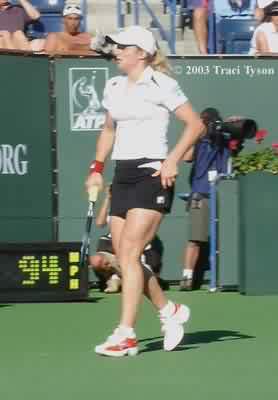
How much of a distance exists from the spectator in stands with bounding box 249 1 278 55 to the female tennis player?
212 inches

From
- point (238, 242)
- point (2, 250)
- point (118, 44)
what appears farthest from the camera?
point (238, 242)

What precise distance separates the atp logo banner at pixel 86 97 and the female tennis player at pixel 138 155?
3.93 m

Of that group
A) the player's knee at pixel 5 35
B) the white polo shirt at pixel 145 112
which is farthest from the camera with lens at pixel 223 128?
the white polo shirt at pixel 145 112

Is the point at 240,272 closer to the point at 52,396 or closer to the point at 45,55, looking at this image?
the point at 45,55

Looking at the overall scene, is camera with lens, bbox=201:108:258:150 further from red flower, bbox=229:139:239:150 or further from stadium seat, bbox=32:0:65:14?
stadium seat, bbox=32:0:65:14

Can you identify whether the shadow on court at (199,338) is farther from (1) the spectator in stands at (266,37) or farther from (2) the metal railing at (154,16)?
(2) the metal railing at (154,16)

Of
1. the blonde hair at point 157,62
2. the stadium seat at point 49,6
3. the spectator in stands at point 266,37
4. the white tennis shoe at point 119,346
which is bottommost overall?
the white tennis shoe at point 119,346

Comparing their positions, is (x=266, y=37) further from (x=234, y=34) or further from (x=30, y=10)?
(x=30, y=10)

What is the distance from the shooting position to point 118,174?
26.0 feet

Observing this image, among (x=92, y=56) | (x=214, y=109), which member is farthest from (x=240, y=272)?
(x=92, y=56)

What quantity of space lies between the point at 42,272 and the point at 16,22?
3.92 m

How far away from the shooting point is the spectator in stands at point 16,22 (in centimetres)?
1312

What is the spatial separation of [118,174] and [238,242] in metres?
3.69

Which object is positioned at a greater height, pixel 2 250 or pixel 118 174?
pixel 118 174
